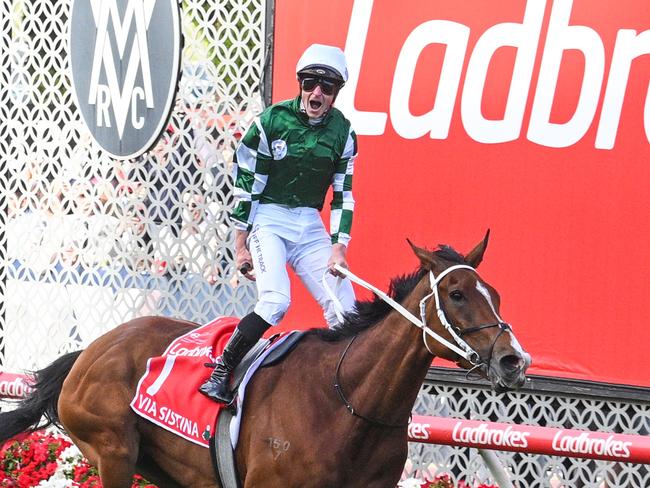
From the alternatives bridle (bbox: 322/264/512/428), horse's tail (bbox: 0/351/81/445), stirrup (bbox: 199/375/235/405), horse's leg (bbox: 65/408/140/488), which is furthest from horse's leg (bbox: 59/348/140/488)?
bridle (bbox: 322/264/512/428)

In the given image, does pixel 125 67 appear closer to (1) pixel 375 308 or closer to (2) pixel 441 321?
(1) pixel 375 308

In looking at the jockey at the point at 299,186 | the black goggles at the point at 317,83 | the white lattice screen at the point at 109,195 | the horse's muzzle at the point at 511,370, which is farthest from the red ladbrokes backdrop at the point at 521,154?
the horse's muzzle at the point at 511,370

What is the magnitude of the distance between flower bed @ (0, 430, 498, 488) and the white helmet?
2.36m

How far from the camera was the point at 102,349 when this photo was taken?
6.10 meters

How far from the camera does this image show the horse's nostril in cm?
459

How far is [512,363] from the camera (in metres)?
4.61

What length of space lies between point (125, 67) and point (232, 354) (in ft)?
11.2

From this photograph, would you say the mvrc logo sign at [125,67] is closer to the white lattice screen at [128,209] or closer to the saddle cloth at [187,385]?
the white lattice screen at [128,209]

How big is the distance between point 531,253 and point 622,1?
4.74ft

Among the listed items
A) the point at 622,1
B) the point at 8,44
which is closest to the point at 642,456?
the point at 622,1

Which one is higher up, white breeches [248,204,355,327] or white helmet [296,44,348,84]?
white helmet [296,44,348,84]

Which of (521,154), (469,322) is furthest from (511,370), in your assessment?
(521,154)

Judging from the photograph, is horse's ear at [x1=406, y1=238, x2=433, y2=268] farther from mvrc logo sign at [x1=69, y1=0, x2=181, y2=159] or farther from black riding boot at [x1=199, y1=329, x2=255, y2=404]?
mvrc logo sign at [x1=69, y1=0, x2=181, y2=159]

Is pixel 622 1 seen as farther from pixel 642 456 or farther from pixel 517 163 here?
pixel 642 456
